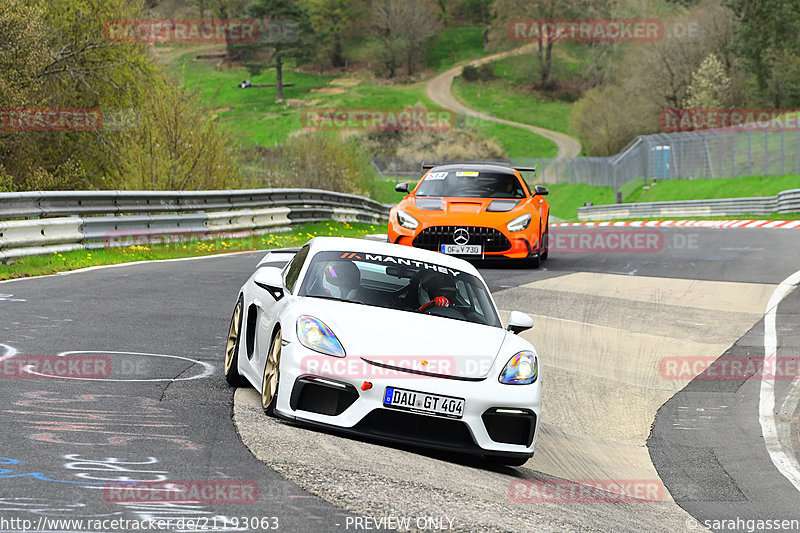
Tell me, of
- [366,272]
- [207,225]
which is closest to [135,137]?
[207,225]

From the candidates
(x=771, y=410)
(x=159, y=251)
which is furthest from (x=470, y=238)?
(x=771, y=410)

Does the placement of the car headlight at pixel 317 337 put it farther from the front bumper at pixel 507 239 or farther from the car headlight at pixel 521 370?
the front bumper at pixel 507 239

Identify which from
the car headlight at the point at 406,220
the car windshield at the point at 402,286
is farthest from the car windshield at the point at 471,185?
the car windshield at the point at 402,286

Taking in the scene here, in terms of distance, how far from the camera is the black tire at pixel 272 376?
21.9ft

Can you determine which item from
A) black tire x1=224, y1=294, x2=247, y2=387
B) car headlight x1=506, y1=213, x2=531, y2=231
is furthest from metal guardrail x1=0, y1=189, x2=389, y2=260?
black tire x1=224, y1=294, x2=247, y2=387

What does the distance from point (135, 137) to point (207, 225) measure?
546 cm

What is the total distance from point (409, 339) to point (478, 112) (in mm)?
119281

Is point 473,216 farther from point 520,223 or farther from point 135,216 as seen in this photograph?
point 135,216

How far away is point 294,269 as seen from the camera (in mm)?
8133

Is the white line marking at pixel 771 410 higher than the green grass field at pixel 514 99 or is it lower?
higher

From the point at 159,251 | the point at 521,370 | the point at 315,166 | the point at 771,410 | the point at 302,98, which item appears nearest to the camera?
the point at 521,370

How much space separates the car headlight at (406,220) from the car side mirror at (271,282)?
29.1 ft

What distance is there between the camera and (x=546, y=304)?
46.1 feet

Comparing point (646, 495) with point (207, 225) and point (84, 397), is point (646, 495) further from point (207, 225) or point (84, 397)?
point (207, 225)
